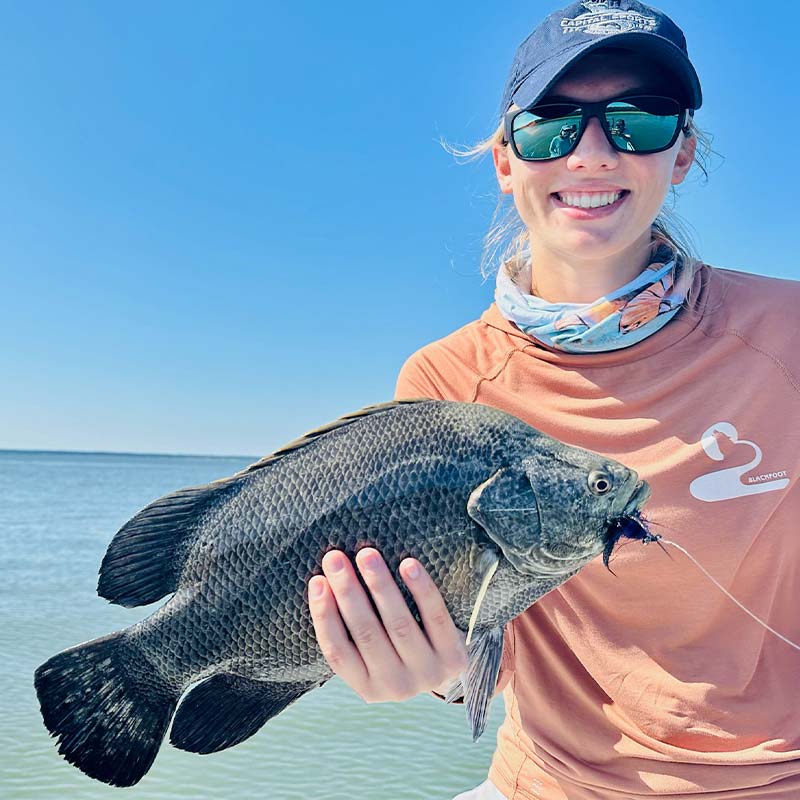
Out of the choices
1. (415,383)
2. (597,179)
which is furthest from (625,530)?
(597,179)

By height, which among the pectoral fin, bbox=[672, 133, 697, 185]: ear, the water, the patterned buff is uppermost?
bbox=[672, 133, 697, 185]: ear

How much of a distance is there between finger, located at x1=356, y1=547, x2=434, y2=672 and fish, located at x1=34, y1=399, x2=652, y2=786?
1.5 inches

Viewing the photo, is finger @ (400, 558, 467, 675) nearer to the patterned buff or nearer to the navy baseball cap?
the patterned buff

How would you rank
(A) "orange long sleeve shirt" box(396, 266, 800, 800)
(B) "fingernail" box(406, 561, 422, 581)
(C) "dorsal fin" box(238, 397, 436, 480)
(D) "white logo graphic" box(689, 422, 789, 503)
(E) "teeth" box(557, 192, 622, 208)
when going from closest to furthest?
1. (B) "fingernail" box(406, 561, 422, 581)
2. (C) "dorsal fin" box(238, 397, 436, 480)
3. (A) "orange long sleeve shirt" box(396, 266, 800, 800)
4. (D) "white logo graphic" box(689, 422, 789, 503)
5. (E) "teeth" box(557, 192, 622, 208)

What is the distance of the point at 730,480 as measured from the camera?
270cm

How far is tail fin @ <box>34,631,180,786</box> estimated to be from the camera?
2.31 metres

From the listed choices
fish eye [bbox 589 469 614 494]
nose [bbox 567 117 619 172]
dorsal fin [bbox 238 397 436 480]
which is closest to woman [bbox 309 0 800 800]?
nose [bbox 567 117 619 172]

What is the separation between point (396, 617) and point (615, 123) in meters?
1.72

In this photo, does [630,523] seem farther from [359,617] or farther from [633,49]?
[633,49]

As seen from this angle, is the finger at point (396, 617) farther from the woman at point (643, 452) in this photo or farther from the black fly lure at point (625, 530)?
the black fly lure at point (625, 530)

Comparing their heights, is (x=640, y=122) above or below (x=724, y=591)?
above

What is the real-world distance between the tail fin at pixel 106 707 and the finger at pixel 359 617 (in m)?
0.56

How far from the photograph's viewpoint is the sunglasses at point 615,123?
106 inches

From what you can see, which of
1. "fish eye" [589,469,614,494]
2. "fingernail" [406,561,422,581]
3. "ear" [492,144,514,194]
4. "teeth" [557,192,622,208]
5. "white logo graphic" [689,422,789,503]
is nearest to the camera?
"fingernail" [406,561,422,581]
